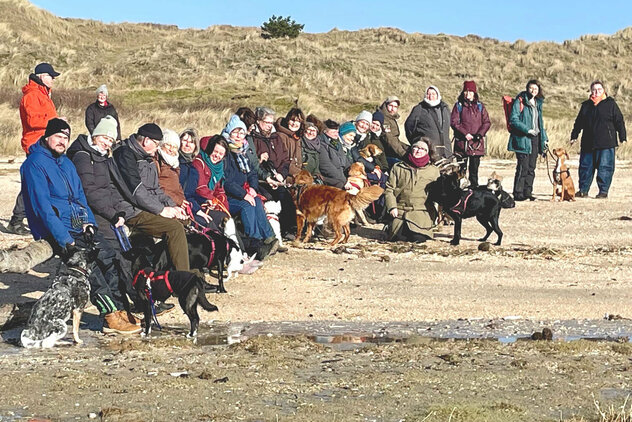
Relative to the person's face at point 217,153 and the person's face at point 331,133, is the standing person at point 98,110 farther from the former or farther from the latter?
the person's face at point 217,153

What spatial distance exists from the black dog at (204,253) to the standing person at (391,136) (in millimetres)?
4936

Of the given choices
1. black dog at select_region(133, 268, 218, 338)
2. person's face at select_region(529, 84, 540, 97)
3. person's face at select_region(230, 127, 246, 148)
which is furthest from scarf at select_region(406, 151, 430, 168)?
black dog at select_region(133, 268, 218, 338)

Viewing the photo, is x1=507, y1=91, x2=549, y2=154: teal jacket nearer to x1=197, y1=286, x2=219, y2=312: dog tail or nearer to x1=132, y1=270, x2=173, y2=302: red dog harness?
x1=197, y1=286, x2=219, y2=312: dog tail

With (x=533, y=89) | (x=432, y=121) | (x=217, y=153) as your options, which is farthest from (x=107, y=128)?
(x=533, y=89)

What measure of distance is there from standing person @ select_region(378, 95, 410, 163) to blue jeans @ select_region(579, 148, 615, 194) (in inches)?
154

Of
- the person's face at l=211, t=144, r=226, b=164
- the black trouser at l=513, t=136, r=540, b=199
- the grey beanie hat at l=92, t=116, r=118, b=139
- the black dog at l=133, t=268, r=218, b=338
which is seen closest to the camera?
the black dog at l=133, t=268, r=218, b=338

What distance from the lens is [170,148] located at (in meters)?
9.86

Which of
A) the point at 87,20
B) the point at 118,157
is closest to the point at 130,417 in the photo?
the point at 118,157

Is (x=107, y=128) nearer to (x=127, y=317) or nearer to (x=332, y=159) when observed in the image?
(x=127, y=317)

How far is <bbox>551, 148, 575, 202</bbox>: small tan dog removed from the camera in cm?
1616

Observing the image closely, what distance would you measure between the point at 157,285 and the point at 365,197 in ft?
15.1

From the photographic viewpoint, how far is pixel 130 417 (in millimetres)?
5641

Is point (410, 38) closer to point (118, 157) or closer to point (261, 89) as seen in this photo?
point (261, 89)

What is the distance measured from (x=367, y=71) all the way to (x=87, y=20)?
2427cm
